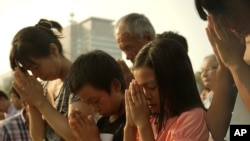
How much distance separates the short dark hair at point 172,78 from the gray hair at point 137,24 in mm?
984

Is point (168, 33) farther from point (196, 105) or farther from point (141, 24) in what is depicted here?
point (196, 105)

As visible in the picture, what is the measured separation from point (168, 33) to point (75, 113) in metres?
0.82

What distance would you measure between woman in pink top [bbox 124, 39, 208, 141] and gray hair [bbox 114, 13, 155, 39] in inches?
39.2

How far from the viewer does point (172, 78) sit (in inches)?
83.7

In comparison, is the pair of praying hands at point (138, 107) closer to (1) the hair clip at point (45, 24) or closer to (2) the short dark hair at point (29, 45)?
(2) the short dark hair at point (29, 45)

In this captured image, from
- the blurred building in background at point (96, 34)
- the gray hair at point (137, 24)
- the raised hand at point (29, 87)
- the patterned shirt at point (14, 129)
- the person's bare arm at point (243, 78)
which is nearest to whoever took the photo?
the person's bare arm at point (243, 78)

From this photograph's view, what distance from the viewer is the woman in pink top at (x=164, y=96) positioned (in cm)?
209

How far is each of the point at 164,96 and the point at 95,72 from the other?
1.64ft

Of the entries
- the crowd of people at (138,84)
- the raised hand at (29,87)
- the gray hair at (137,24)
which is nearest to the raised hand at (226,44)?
the crowd of people at (138,84)

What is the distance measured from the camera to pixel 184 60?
2191mm

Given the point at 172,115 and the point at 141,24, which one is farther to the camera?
the point at 141,24

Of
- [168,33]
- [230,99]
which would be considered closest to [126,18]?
[168,33]

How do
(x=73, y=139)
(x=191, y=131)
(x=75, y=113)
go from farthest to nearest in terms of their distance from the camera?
(x=73, y=139) → (x=75, y=113) → (x=191, y=131)

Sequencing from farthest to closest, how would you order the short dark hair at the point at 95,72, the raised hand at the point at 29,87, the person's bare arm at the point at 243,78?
the raised hand at the point at 29,87
the short dark hair at the point at 95,72
the person's bare arm at the point at 243,78
